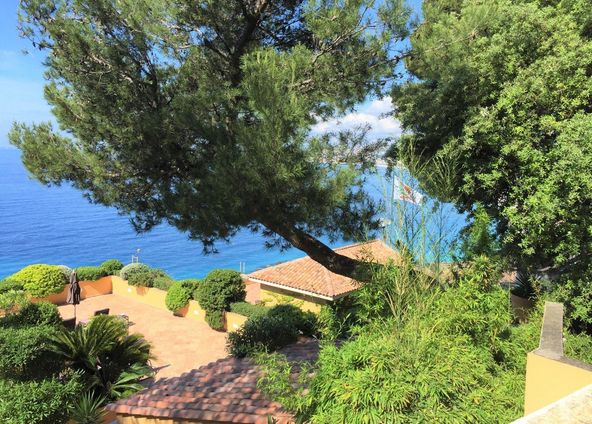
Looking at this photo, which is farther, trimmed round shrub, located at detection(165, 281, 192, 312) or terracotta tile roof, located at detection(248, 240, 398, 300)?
trimmed round shrub, located at detection(165, 281, 192, 312)

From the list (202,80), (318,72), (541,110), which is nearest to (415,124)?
(541,110)

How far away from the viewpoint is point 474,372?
141 inches

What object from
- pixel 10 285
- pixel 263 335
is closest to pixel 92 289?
pixel 10 285

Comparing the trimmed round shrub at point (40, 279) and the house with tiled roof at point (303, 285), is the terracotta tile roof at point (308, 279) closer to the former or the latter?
the house with tiled roof at point (303, 285)

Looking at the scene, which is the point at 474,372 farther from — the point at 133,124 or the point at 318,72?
the point at 133,124

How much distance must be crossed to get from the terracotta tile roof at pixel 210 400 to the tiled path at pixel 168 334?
3279 millimetres

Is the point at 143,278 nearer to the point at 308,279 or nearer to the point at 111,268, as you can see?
the point at 111,268

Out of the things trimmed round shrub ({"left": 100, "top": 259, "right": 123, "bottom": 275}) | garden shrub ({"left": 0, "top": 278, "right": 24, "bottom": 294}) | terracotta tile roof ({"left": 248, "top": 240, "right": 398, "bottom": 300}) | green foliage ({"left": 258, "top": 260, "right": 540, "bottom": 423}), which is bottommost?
garden shrub ({"left": 0, "top": 278, "right": 24, "bottom": 294})

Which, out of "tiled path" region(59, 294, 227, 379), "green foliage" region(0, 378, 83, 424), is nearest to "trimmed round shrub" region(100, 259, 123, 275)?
"tiled path" region(59, 294, 227, 379)

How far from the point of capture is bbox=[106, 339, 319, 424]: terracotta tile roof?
474 centimetres

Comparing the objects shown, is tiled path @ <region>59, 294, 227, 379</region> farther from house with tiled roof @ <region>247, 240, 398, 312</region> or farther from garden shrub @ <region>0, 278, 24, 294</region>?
house with tiled roof @ <region>247, 240, 398, 312</region>

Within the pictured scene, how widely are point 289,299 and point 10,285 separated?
9.45 meters

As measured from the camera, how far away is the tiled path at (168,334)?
10.7 m

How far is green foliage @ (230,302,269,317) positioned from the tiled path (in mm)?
911
